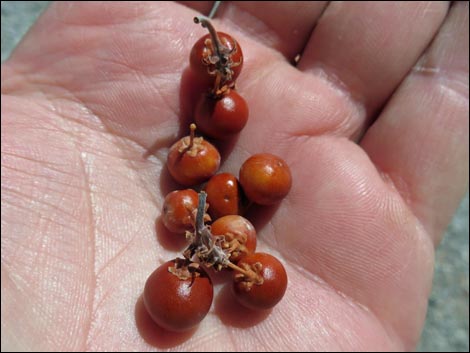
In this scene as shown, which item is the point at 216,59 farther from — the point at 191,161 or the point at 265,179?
the point at 265,179

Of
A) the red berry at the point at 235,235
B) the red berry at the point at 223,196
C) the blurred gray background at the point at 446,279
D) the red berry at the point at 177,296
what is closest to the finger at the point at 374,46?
the red berry at the point at 223,196

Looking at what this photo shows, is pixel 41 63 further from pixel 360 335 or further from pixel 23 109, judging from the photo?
pixel 360 335

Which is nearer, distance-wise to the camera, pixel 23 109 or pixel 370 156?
pixel 23 109

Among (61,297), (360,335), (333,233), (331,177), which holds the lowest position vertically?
(61,297)

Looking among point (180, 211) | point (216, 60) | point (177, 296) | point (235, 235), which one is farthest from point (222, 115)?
point (177, 296)

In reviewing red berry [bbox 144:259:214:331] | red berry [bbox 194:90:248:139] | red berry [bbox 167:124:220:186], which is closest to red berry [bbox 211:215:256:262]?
red berry [bbox 144:259:214:331]

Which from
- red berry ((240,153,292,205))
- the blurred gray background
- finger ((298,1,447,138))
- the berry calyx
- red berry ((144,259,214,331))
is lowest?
the blurred gray background

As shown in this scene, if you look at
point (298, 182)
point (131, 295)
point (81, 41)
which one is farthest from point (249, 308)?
point (81, 41)

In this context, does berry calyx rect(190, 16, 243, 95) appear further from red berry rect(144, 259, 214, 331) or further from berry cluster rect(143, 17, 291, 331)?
red berry rect(144, 259, 214, 331)
